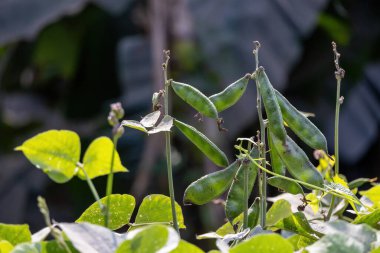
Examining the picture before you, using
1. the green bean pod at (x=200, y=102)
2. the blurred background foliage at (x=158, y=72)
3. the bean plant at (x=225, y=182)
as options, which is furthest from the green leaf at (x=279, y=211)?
the blurred background foliage at (x=158, y=72)

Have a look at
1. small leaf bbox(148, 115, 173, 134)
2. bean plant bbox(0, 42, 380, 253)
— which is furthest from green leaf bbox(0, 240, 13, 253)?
small leaf bbox(148, 115, 173, 134)

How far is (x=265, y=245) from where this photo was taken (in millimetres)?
403

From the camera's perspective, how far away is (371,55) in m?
4.12

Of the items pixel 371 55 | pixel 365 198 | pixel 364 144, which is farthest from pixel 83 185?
pixel 365 198

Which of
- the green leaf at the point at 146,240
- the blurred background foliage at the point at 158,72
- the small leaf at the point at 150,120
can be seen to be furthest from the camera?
the blurred background foliage at the point at 158,72

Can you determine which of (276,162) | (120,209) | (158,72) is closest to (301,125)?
(276,162)

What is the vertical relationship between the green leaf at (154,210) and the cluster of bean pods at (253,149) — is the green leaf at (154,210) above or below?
below

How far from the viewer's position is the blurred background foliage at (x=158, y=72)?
321 cm

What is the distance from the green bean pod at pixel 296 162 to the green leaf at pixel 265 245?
0.11 m

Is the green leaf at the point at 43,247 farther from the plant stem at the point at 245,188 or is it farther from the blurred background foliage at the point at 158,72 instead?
the blurred background foliage at the point at 158,72

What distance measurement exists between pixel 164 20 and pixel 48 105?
3.89ft

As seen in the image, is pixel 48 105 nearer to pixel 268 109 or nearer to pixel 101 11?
pixel 101 11

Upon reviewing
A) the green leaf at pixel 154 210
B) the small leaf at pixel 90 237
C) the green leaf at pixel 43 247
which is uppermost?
the small leaf at pixel 90 237

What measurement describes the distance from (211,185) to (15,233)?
0.14 metres
